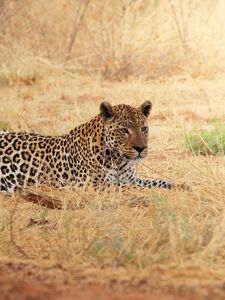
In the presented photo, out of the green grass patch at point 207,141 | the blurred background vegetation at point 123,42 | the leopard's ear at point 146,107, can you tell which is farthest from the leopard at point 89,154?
the blurred background vegetation at point 123,42

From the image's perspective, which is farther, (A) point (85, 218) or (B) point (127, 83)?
(B) point (127, 83)

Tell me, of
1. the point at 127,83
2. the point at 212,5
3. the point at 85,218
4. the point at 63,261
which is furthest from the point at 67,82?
the point at 63,261

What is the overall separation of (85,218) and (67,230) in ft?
3.04

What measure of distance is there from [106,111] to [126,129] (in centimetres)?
29

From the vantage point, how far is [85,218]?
7531mm

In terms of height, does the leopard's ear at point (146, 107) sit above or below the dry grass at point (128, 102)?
above

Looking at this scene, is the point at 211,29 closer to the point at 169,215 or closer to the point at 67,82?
the point at 67,82

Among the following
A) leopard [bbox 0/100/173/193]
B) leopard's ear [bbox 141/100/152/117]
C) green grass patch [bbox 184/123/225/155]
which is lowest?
green grass patch [bbox 184/123/225/155]

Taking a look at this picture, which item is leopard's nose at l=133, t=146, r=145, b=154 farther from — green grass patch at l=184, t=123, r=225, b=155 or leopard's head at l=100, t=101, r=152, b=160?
green grass patch at l=184, t=123, r=225, b=155

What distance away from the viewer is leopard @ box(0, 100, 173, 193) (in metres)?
9.22

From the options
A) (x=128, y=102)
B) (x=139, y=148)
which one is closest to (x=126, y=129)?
(x=139, y=148)

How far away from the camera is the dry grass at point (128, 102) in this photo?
610cm

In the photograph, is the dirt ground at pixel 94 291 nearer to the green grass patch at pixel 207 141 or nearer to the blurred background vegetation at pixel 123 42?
the green grass patch at pixel 207 141

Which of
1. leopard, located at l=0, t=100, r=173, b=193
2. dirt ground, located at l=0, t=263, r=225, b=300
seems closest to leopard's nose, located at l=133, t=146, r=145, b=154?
leopard, located at l=0, t=100, r=173, b=193
